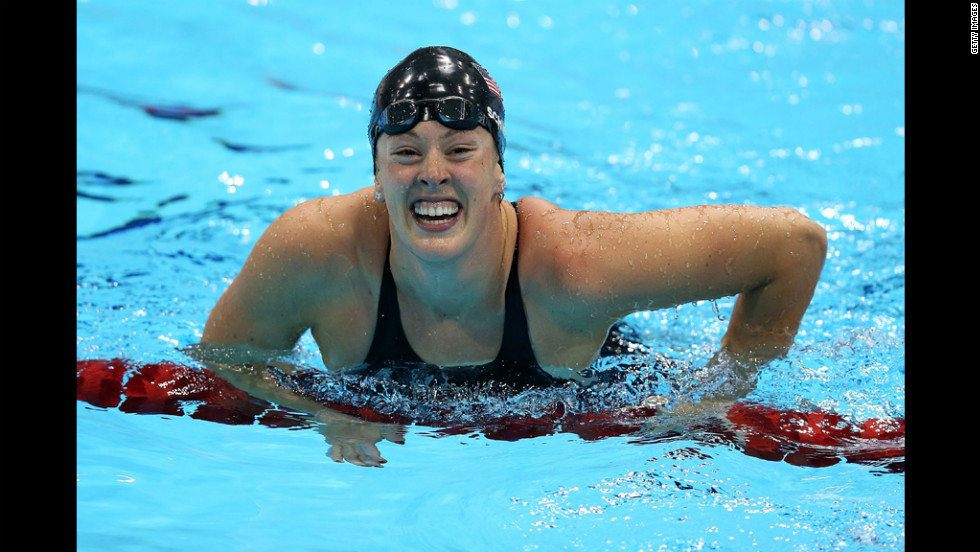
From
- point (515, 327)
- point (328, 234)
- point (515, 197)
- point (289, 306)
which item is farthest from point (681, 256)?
point (515, 197)

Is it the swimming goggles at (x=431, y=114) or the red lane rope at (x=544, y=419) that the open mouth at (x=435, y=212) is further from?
the red lane rope at (x=544, y=419)

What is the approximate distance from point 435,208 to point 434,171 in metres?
0.10

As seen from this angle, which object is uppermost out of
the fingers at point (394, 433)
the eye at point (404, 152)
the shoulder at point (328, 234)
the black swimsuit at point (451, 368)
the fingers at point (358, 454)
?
the eye at point (404, 152)

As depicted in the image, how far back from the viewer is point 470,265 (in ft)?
9.50

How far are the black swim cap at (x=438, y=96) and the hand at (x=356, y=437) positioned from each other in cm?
87

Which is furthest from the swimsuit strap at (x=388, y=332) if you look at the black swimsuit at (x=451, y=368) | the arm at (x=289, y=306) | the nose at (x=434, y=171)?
the nose at (x=434, y=171)

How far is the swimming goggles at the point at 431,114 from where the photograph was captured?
273 centimetres

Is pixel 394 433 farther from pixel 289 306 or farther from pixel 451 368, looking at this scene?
pixel 289 306

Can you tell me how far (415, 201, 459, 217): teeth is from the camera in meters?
2.71

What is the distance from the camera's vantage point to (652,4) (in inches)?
330

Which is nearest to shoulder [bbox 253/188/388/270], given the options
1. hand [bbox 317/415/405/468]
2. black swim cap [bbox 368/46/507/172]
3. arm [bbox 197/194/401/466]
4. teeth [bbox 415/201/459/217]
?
arm [bbox 197/194/401/466]

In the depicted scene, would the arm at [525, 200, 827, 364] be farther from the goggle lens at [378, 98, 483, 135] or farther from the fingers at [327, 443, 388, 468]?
the fingers at [327, 443, 388, 468]
